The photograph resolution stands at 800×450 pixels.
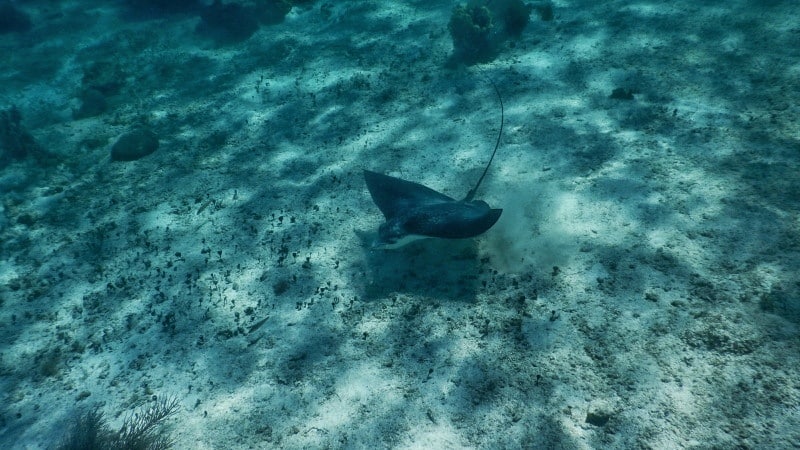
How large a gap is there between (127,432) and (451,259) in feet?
15.2

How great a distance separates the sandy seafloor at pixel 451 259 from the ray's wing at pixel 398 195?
74 centimetres

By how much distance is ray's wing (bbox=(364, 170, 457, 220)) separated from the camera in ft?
19.8

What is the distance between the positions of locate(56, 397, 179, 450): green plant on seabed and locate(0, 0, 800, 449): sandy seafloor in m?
0.15

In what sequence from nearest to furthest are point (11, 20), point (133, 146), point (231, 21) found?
point (133, 146) → point (231, 21) → point (11, 20)

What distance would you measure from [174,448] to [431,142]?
6617 mm

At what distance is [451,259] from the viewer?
601cm

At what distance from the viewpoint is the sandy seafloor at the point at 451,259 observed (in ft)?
14.4

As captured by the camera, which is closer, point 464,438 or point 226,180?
point 464,438

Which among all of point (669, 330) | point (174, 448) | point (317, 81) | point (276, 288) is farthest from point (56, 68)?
point (669, 330)

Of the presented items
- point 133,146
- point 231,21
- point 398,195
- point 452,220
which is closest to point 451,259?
point 452,220

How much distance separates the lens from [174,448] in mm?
4551

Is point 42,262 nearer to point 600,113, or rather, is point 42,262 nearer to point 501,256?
point 501,256

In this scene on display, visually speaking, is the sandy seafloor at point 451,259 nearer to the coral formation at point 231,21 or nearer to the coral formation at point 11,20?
the coral formation at point 231,21

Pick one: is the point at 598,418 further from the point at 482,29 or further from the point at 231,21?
the point at 231,21
